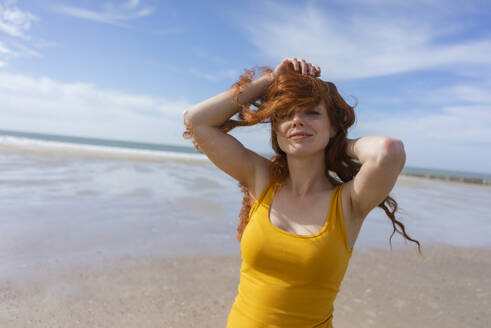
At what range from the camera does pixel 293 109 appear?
202cm

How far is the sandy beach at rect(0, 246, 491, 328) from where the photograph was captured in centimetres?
361

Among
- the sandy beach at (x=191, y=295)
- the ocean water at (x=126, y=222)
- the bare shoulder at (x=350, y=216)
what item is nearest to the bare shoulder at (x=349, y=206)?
the bare shoulder at (x=350, y=216)

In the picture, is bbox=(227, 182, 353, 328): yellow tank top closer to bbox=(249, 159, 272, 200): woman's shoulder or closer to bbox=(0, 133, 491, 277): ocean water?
bbox=(249, 159, 272, 200): woman's shoulder

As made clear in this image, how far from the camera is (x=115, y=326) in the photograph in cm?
344

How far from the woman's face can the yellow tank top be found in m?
0.35

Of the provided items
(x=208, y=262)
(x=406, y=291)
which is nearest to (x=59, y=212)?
(x=208, y=262)

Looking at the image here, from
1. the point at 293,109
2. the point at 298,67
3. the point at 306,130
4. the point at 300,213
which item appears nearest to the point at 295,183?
the point at 300,213

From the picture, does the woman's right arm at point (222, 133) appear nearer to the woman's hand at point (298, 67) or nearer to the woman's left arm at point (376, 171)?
the woman's hand at point (298, 67)

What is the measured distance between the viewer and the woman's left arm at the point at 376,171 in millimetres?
1796

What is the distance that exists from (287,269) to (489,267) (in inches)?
257

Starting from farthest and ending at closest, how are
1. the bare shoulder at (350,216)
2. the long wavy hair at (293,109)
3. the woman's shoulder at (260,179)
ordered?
the woman's shoulder at (260,179) → the long wavy hair at (293,109) → the bare shoulder at (350,216)

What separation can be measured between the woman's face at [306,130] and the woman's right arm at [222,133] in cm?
37

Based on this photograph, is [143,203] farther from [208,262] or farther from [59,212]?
[208,262]

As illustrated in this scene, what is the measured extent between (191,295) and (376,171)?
3163 millimetres
